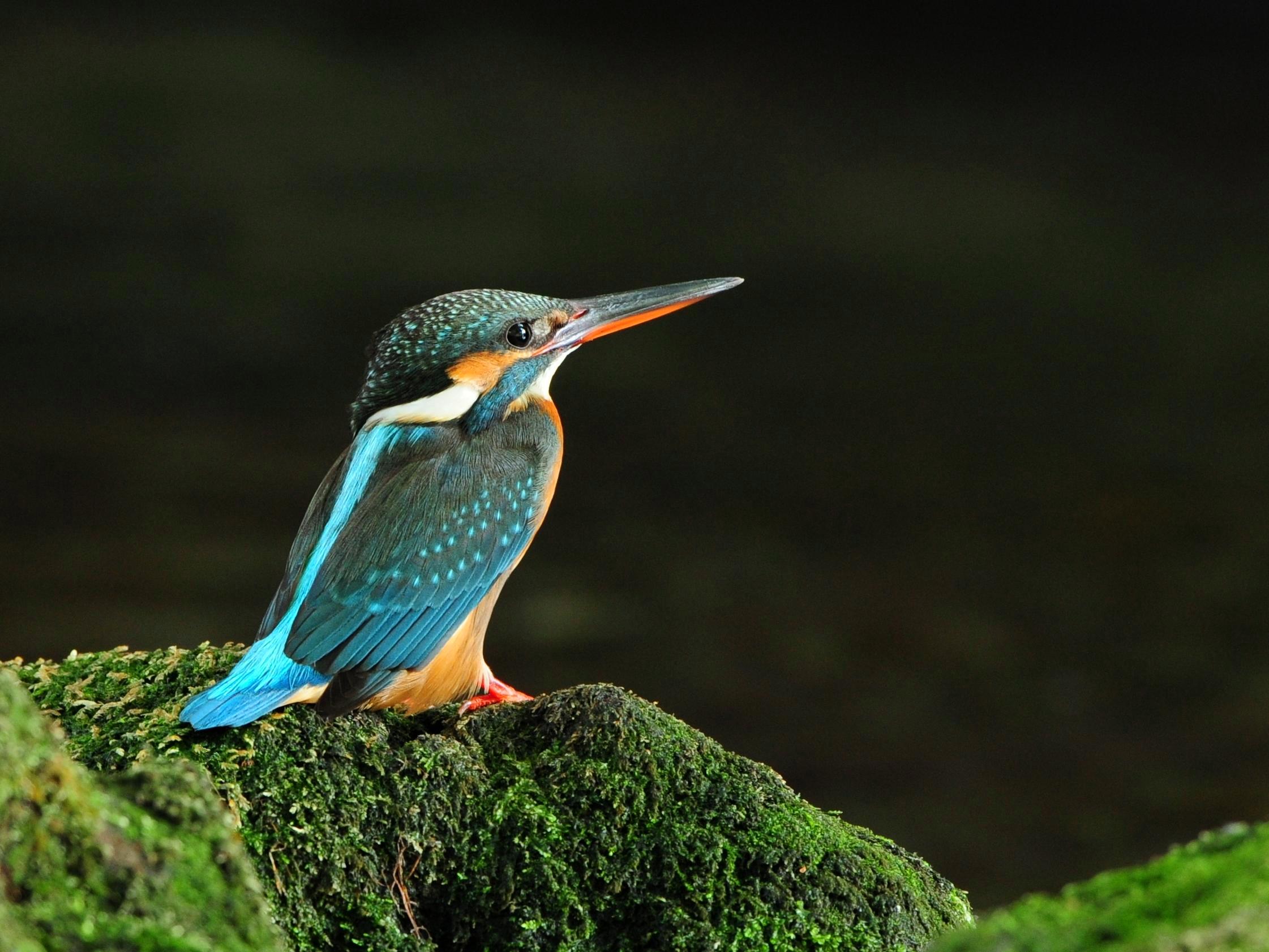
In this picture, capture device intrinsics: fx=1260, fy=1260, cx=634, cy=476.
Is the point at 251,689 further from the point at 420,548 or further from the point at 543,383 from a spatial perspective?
the point at 543,383

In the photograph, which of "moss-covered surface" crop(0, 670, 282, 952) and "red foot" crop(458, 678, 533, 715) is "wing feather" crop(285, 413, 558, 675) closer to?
"red foot" crop(458, 678, 533, 715)

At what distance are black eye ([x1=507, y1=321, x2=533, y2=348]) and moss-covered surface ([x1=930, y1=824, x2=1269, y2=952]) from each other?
179 centimetres

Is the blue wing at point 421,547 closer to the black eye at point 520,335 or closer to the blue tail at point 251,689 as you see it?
the blue tail at point 251,689

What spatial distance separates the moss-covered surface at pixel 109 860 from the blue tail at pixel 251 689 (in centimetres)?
76

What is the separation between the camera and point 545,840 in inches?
74.5

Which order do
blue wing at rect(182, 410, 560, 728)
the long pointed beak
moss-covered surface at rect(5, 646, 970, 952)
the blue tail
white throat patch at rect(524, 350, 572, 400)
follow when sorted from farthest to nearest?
the long pointed beak < white throat patch at rect(524, 350, 572, 400) < blue wing at rect(182, 410, 560, 728) < the blue tail < moss-covered surface at rect(5, 646, 970, 952)

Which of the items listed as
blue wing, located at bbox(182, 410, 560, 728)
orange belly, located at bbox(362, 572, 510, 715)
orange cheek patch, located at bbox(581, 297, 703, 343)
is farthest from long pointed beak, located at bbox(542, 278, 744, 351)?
orange belly, located at bbox(362, 572, 510, 715)

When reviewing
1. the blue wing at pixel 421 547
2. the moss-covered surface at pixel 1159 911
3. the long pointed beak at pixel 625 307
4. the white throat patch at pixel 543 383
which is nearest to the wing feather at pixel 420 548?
the blue wing at pixel 421 547

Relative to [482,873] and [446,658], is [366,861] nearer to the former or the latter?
[482,873]

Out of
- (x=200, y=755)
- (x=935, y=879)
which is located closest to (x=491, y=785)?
(x=200, y=755)

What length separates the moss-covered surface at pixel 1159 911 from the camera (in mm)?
957

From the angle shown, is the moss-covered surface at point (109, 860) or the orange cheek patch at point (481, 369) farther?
the orange cheek patch at point (481, 369)

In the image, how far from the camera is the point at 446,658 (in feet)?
8.14

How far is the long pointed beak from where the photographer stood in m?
2.85
